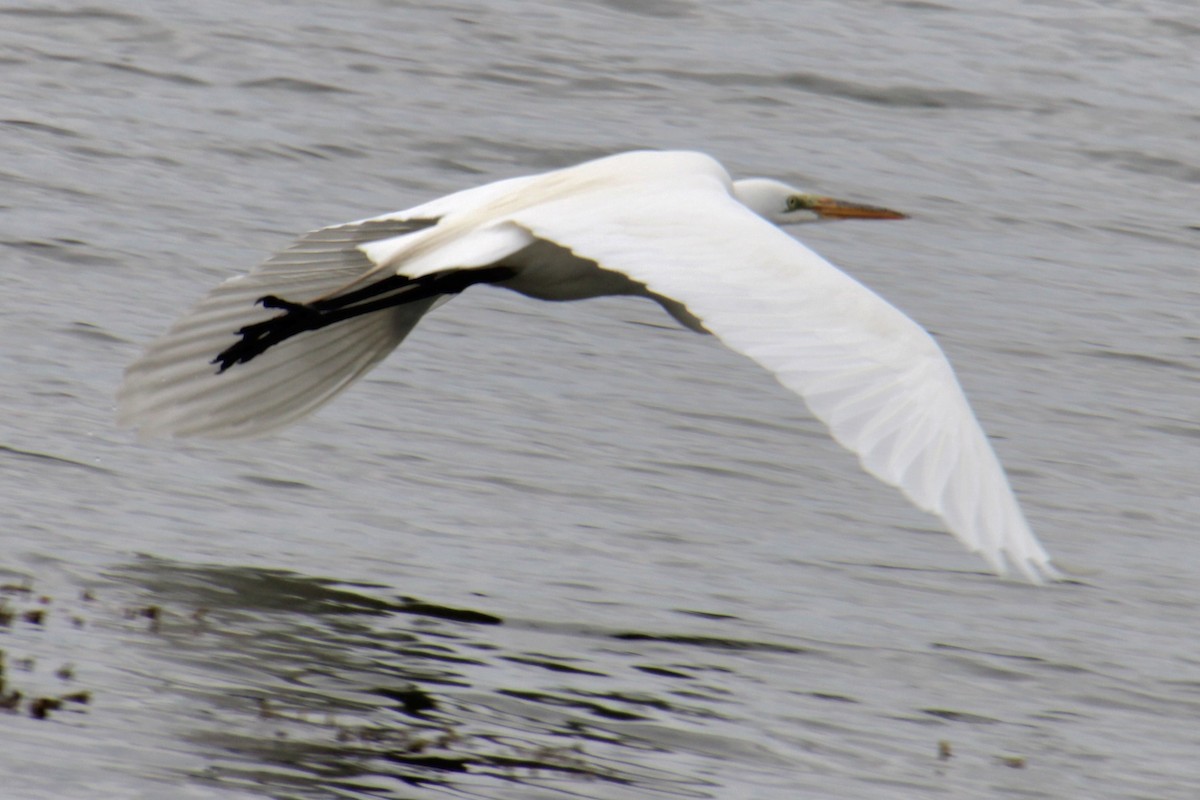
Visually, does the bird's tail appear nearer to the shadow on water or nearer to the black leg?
the black leg

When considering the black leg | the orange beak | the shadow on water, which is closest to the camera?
the shadow on water

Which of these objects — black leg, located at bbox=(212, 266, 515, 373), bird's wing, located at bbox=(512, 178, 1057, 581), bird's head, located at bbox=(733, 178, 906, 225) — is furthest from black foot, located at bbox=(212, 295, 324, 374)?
bird's head, located at bbox=(733, 178, 906, 225)

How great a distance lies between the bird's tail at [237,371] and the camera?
6.38 m

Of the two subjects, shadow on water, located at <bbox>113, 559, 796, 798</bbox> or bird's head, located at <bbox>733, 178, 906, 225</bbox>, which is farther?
bird's head, located at <bbox>733, 178, 906, 225</bbox>

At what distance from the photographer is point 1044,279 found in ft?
32.6

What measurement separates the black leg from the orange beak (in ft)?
4.71

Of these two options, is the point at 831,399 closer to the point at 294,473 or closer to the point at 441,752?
the point at 441,752

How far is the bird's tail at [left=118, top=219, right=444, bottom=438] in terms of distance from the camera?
638 cm

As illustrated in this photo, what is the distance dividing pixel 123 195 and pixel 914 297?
11.8ft

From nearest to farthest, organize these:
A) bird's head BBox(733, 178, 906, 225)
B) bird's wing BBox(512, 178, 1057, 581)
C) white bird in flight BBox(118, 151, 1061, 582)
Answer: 1. bird's wing BBox(512, 178, 1057, 581)
2. white bird in flight BBox(118, 151, 1061, 582)
3. bird's head BBox(733, 178, 906, 225)

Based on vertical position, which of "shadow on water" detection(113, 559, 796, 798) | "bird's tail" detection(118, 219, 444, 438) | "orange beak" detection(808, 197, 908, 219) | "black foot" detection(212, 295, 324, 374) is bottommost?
"shadow on water" detection(113, 559, 796, 798)

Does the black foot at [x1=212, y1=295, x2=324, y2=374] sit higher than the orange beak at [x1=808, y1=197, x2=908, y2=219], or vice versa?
the orange beak at [x1=808, y1=197, x2=908, y2=219]

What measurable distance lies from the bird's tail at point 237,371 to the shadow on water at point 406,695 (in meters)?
0.74

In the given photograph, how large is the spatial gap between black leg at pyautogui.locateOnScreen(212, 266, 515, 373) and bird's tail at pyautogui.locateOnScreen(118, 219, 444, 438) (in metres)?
0.46
